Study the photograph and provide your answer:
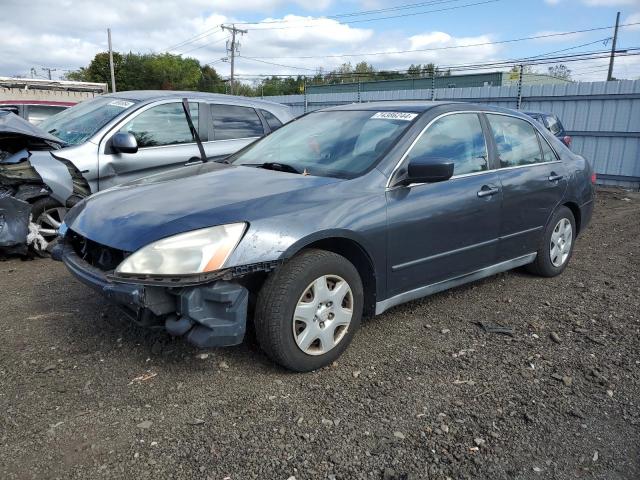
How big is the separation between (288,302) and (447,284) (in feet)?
4.96

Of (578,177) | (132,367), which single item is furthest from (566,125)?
(132,367)

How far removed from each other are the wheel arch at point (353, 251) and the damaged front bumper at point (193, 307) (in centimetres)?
45

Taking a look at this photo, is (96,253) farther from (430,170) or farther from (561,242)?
(561,242)

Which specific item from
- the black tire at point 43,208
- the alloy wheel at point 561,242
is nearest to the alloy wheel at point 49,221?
the black tire at point 43,208

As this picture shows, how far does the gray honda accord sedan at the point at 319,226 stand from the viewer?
2.78 m

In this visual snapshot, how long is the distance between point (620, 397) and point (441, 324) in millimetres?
1265

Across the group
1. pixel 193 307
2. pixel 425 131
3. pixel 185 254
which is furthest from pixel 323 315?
pixel 425 131

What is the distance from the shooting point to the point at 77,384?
3.00 m

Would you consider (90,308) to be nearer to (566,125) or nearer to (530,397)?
(530,397)

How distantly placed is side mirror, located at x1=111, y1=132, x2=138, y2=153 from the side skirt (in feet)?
10.2

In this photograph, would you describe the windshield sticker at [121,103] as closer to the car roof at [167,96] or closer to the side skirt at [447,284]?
the car roof at [167,96]

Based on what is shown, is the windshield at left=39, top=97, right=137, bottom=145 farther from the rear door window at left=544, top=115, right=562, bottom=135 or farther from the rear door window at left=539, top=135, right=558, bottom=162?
the rear door window at left=544, top=115, right=562, bottom=135

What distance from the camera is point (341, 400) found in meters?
2.92

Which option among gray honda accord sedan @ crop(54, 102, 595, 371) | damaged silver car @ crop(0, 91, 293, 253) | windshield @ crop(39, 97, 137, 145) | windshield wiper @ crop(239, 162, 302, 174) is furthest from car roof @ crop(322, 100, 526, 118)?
windshield @ crop(39, 97, 137, 145)
